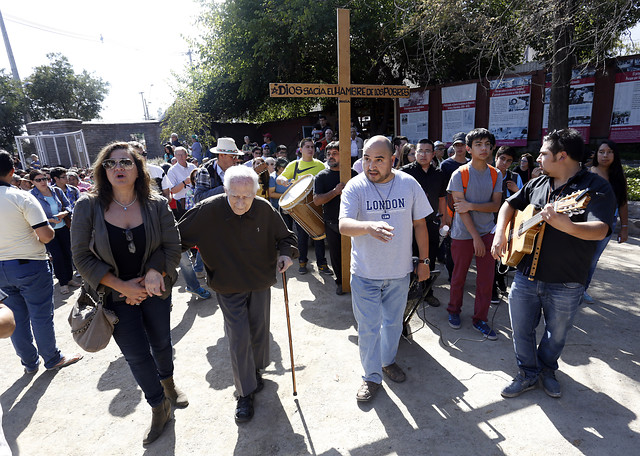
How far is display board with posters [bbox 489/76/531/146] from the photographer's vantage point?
1059 centimetres

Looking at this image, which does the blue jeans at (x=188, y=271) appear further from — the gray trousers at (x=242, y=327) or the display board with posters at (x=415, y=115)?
the display board with posters at (x=415, y=115)

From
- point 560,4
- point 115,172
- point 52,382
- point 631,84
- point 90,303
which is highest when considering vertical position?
point 560,4

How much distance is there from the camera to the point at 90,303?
2551mm

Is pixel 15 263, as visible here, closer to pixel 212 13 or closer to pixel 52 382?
pixel 52 382

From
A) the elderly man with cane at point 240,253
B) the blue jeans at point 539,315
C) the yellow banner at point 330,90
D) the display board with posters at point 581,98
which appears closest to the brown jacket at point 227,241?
the elderly man with cane at point 240,253

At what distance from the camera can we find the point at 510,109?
10914 millimetres

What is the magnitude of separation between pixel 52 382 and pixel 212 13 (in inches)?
626

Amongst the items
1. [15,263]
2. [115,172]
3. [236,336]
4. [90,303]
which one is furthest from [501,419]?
[15,263]

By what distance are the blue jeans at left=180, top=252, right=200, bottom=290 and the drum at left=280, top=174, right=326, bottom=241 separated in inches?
61.2

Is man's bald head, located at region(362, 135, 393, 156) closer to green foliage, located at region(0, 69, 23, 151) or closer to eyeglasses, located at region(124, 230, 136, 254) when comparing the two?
eyeglasses, located at region(124, 230, 136, 254)

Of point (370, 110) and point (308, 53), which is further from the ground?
point (308, 53)

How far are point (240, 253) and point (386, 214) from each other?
1.18 metres

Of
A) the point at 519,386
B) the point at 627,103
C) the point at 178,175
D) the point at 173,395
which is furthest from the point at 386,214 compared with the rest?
the point at 627,103

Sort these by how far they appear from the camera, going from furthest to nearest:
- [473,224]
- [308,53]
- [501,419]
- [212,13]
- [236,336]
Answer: [212,13]
[308,53]
[473,224]
[236,336]
[501,419]
